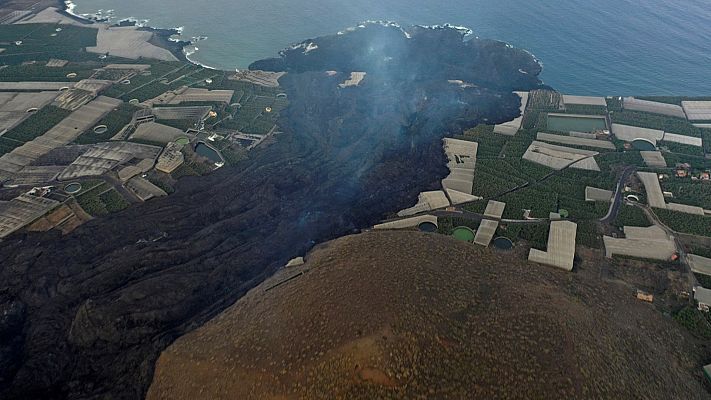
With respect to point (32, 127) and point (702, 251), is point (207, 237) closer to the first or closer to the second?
point (32, 127)

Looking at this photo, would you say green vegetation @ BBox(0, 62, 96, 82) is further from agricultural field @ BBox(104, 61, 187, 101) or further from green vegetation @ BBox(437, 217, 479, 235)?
green vegetation @ BBox(437, 217, 479, 235)

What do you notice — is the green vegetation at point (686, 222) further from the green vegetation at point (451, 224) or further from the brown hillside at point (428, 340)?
the green vegetation at point (451, 224)

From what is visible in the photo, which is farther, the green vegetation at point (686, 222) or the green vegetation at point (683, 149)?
the green vegetation at point (683, 149)

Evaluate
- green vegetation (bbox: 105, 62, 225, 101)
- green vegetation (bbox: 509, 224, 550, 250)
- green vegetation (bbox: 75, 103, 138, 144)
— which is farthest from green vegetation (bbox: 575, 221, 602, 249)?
green vegetation (bbox: 105, 62, 225, 101)

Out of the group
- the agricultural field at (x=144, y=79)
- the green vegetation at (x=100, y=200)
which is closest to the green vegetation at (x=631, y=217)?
the green vegetation at (x=100, y=200)

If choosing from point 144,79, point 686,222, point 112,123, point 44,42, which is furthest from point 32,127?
point 686,222

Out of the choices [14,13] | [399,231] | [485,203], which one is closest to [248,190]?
[399,231]
